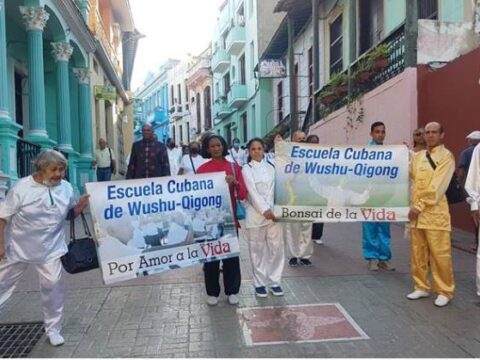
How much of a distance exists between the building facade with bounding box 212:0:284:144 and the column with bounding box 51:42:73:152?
47.5ft

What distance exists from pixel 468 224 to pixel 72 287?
19.3ft

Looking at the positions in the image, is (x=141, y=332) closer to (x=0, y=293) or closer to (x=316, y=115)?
(x=0, y=293)

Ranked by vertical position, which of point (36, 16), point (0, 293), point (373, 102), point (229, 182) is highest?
point (36, 16)

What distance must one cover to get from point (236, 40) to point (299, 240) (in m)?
25.5

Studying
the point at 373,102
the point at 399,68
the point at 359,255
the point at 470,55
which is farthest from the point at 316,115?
the point at 359,255

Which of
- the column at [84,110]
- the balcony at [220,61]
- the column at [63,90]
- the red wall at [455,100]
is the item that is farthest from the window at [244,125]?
the red wall at [455,100]

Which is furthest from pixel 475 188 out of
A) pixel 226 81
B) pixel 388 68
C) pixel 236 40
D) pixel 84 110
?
pixel 226 81

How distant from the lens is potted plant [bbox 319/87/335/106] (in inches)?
546

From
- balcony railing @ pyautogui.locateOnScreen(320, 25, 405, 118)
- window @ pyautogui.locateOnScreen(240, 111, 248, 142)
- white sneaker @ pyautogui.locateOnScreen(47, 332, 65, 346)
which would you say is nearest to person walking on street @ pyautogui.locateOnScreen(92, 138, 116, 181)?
balcony railing @ pyautogui.locateOnScreen(320, 25, 405, 118)

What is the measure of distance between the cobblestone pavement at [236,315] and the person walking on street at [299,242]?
19 centimetres

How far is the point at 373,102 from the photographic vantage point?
1152 centimetres

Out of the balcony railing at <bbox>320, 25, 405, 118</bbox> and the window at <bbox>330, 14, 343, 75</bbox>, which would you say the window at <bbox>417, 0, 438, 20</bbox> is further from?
the window at <bbox>330, 14, 343, 75</bbox>

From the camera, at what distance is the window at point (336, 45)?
54.6 ft

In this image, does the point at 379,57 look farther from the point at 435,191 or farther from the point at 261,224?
the point at 261,224
